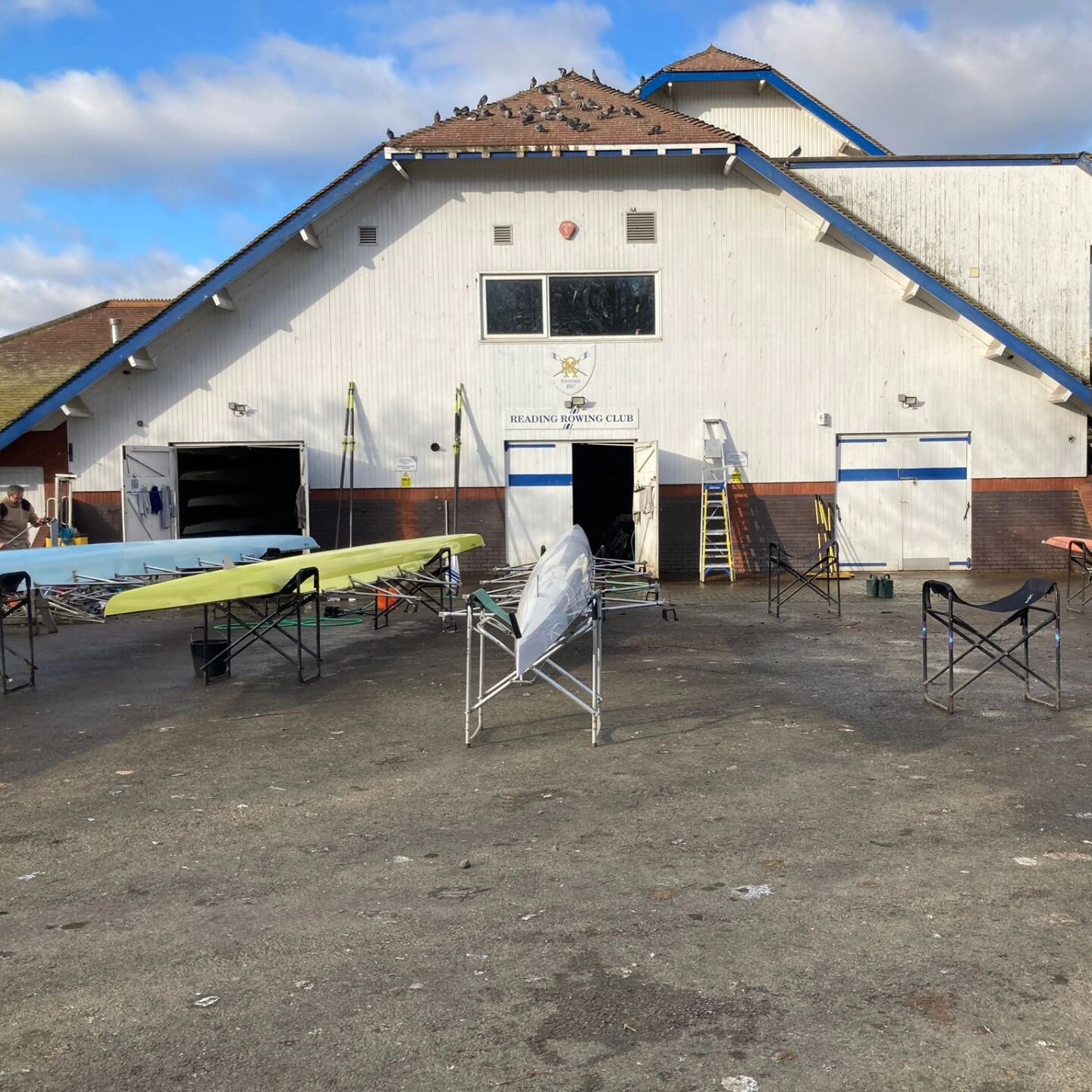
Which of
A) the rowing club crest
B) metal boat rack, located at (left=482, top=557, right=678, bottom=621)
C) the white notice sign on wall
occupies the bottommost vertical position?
A: metal boat rack, located at (left=482, top=557, right=678, bottom=621)

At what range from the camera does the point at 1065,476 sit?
65.4ft

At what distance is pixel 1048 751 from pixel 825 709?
1896mm

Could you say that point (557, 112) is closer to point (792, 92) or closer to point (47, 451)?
point (792, 92)

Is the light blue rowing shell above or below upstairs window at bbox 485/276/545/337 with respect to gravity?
below

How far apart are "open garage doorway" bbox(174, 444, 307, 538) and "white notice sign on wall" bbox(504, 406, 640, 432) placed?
13.8 feet

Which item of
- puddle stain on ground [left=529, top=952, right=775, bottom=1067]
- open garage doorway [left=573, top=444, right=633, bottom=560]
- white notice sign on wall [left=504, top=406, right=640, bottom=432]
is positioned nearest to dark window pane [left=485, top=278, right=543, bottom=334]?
white notice sign on wall [left=504, top=406, right=640, bottom=432]

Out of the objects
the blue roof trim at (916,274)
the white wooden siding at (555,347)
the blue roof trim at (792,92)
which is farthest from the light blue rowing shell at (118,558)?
the blue roof trim at (792,92)

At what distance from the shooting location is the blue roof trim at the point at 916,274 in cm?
1902

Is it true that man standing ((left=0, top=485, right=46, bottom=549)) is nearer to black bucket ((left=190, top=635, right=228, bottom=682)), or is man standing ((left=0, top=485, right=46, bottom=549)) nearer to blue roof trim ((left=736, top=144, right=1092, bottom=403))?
black bucket ((left=190, top=635, right=228, bottom=682))

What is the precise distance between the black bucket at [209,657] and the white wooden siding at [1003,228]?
15573 millimetres

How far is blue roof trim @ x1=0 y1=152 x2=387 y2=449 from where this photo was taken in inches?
758

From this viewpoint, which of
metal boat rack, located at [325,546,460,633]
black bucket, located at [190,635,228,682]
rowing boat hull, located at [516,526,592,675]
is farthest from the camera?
metal boat rack, located at [325,546,460,633]

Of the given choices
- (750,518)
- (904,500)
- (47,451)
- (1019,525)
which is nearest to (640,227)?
(750,518)

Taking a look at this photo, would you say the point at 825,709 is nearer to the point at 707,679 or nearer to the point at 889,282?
the point at 707,679
